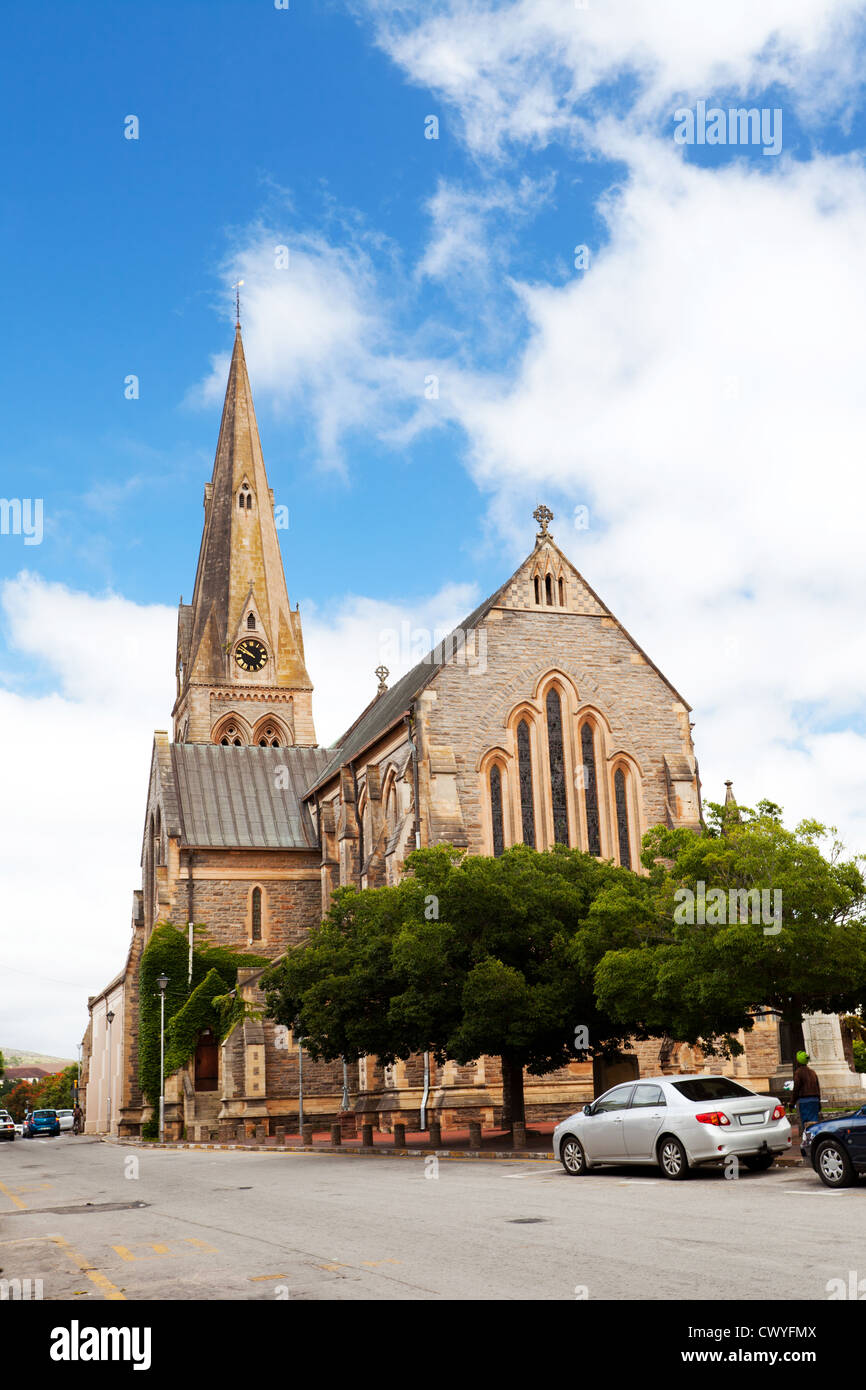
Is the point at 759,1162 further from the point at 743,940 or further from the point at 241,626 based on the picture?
the point at 241,626

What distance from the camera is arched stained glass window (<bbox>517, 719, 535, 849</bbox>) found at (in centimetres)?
3766

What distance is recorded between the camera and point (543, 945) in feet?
86.1

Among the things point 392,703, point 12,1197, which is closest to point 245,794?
point 392,703

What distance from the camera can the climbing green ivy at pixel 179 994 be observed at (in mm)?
43219

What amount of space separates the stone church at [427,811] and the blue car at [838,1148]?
14.9m

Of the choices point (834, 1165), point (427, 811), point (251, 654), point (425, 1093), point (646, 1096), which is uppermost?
point (251, 654)

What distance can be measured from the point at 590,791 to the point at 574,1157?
68.8ft

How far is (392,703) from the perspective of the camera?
1864 inches

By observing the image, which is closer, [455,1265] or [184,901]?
[455,1265]

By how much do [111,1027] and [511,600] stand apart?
3086cm

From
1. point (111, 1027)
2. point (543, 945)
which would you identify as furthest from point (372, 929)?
point (111, 1027)

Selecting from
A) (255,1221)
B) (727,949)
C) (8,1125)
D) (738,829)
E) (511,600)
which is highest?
(511,600)

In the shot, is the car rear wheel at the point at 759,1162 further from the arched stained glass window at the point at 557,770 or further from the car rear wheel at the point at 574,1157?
the arched stained glass window at the point at 557,770
